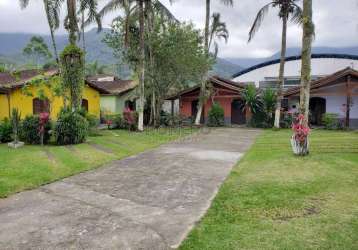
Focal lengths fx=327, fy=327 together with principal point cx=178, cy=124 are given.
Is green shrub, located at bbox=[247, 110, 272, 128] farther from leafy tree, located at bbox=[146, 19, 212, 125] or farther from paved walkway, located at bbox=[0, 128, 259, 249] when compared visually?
paved walkway, located at bbox=[0, 128, 259, 249]

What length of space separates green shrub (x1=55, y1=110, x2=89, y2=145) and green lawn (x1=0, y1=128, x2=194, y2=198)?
60 cm

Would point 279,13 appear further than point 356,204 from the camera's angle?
→ Yes

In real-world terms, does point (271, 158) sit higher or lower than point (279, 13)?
lower

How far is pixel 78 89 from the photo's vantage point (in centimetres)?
1417

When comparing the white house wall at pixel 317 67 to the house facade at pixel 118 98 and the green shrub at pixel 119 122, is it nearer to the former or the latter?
the house facade at pixel 118 98

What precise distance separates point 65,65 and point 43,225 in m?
10.5

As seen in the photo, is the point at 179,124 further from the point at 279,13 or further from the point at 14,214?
the point at 14,214

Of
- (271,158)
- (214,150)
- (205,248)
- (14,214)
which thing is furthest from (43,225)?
(214,150)

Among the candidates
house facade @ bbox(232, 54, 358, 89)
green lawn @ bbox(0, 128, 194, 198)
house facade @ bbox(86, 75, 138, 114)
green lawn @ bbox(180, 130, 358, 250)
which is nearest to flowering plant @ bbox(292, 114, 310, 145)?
green lawn @ bbox(180, 130, 358, 250)

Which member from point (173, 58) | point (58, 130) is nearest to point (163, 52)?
point (173, 58)

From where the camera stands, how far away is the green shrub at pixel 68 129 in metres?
12.8

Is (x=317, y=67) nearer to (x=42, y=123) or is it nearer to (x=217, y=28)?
(x=217, y=28)

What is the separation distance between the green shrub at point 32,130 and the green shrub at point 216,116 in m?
12.9

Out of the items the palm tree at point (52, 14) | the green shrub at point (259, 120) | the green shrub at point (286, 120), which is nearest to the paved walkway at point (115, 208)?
the palm tree at point (52, 14)
